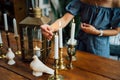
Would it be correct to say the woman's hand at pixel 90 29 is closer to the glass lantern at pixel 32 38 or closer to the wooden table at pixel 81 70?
the wooden table at pixel 81 70

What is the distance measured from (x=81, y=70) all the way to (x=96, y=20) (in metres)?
0.47

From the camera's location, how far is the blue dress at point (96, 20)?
4.86 ft

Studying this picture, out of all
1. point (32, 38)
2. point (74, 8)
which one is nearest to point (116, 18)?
point (74, 8)

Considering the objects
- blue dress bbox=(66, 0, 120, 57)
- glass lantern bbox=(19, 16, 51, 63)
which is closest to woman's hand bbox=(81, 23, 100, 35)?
blue dress bbox=(66, 0, 120, 57)

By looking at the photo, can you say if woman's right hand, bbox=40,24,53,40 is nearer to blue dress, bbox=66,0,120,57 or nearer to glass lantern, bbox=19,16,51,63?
glass lantern, bbox=19,16,51,63

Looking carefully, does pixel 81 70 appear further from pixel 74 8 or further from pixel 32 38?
pixel 74 8

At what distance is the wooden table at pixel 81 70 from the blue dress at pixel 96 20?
0.72ft

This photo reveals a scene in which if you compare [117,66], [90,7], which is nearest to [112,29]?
[90,7]

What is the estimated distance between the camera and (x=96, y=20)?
1.52 meters

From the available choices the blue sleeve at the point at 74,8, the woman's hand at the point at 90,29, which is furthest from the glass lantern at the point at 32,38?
the blue sleeve at the point at 74,8

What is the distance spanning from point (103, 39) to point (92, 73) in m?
0.44

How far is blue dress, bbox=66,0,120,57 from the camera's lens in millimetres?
1482

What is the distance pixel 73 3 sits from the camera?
1.63 metres

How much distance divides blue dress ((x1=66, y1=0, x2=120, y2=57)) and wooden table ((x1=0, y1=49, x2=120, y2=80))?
22cm
